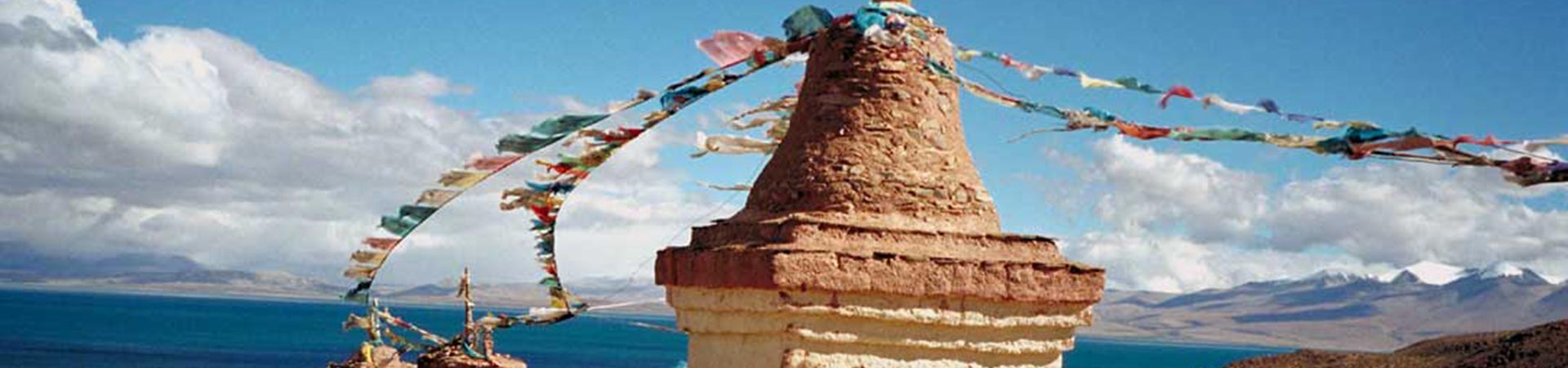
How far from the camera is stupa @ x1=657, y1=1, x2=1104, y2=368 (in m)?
6.79

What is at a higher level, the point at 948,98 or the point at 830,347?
the point at 948,98

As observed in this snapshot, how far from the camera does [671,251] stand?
24.5 feet

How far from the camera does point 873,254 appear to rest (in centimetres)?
675

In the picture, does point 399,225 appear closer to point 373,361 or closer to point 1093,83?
point 1093,83

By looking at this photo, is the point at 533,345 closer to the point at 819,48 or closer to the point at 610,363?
the point at 610,363

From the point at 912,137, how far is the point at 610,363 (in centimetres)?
13358

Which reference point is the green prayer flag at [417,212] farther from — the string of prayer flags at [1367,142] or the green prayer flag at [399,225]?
the string of prayer flags at [1367,142]

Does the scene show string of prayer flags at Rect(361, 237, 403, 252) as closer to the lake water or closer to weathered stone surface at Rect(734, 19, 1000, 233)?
weathered stone surface at Rect(734, 19, 1000, 233)

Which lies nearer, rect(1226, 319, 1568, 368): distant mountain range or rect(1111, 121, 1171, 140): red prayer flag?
rect(1111, 121, 1171, 140): red prayer flag

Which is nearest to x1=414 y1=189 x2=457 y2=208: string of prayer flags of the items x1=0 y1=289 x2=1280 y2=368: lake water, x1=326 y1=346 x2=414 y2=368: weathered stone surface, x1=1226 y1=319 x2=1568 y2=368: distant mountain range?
x1=326 y1=346 x2=414 y2=368: weathered stone surface

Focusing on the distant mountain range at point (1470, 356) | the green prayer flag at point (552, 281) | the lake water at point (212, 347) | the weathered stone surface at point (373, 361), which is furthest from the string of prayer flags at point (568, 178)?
the lake water at point (212, 347)

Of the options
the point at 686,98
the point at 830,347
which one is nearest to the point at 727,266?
the point at 830,347

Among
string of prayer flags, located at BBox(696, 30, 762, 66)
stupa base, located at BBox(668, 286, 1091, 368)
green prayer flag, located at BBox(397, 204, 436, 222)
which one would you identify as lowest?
stupa base, located at BBox(668, 286, 1091, 368)

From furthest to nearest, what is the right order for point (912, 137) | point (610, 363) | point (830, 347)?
point (610, 363)
point (912, 137)
point (830, 347)
